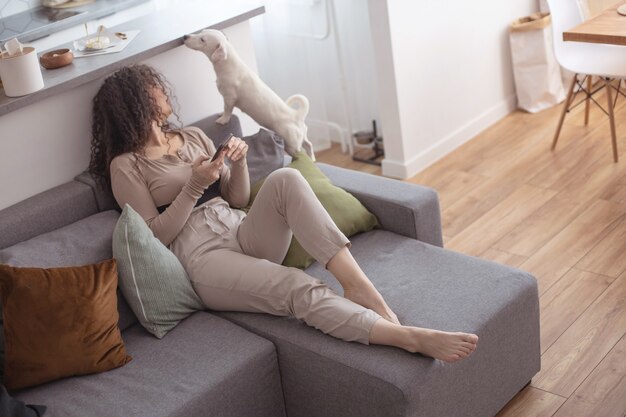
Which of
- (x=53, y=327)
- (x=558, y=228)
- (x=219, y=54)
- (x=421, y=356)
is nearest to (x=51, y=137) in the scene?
(x=219, y=54)

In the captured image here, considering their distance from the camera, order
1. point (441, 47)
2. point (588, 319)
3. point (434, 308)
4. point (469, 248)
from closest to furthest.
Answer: point (434, 308) → point (588, 319) → point (469, 248) → point (441, 47)

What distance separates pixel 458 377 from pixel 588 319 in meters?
0.77

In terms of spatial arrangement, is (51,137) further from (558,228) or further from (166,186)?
(558,228)

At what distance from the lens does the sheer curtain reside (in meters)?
4.39

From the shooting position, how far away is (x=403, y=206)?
9.29ft

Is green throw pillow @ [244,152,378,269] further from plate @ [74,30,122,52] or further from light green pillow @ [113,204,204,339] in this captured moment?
plate @ [74,30,122,52]

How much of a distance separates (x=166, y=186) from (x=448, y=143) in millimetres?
2004

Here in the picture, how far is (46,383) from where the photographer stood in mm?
2367

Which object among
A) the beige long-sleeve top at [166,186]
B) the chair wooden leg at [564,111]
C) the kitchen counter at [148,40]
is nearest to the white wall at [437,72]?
the chair wooden leg at [564,111]

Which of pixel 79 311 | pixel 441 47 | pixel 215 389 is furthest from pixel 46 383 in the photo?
pixel 441 47

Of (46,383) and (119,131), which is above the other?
(119,131)

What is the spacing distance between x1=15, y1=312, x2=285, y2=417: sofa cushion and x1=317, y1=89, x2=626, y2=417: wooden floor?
2.53 ft

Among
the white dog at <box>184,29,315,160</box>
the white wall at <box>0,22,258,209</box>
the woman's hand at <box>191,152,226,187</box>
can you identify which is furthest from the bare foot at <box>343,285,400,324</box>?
the white wall at <box>0,22,258,209</box>

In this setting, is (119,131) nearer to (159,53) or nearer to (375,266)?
(159,53)
